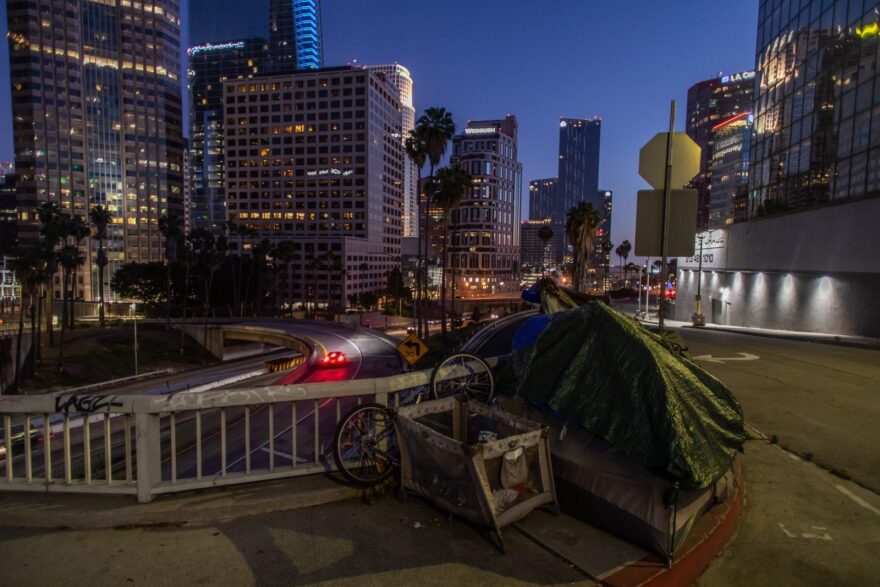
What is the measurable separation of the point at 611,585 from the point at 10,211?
238312 millimetres

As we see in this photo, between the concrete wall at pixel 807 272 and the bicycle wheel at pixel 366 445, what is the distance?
99.7 feet

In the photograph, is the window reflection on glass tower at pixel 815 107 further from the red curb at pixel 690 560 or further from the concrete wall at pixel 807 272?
the red curb at pixel 690 560

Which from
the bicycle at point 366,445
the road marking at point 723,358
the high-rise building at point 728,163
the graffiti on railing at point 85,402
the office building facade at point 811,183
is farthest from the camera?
the high-rise building at point 728,163

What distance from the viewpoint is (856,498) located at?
5094 mm

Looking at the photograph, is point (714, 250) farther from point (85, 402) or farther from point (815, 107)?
point (85, 402)

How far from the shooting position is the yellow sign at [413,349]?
11.4m

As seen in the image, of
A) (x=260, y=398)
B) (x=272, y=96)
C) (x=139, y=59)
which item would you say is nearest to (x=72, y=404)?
(x=260, y=398)

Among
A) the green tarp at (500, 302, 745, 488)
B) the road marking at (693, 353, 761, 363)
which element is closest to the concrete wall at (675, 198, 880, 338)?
the road marking at (693, 353, 761, 363)

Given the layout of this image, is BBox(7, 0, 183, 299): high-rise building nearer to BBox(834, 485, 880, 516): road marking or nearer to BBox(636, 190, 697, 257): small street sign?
BBox(636, 190, 697, 257): small street sign

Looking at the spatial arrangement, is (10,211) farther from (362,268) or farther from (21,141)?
(362,268)

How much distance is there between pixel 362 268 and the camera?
144 meters

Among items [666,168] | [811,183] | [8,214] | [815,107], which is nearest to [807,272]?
[811,183]

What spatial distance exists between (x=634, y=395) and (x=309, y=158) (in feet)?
539

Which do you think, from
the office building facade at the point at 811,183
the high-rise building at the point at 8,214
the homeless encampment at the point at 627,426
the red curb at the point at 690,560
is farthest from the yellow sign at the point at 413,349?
the high-rise building at the point at 8,214
